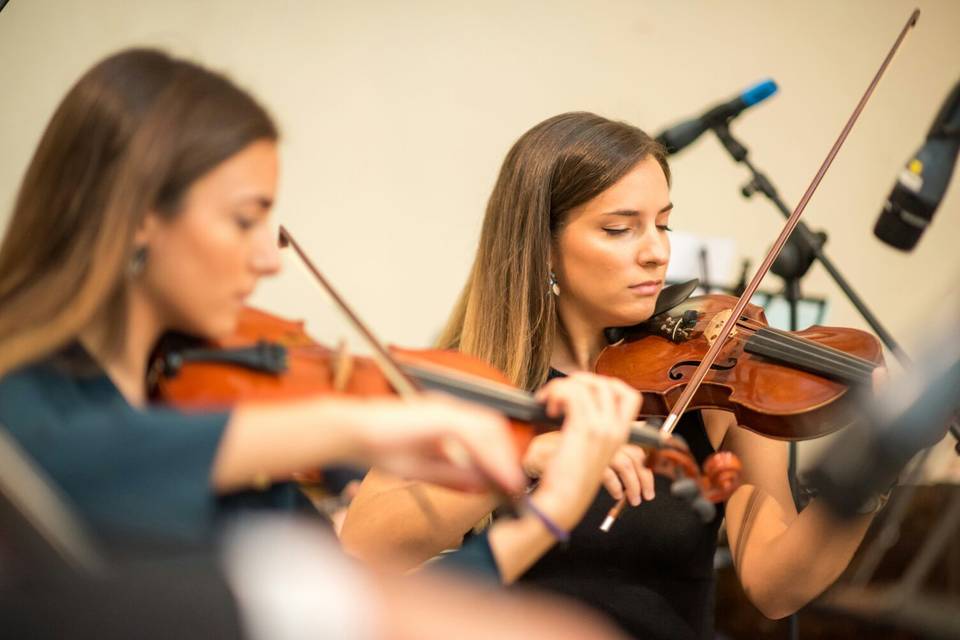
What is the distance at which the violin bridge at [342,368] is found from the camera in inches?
40.5

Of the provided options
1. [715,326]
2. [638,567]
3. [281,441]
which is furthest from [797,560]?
[281,441]

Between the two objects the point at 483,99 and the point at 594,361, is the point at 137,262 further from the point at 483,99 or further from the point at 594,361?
the point at 483,99

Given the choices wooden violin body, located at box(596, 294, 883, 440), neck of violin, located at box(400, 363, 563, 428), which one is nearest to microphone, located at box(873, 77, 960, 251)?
wooden violin body, located at box(596, 294, 883, 440)

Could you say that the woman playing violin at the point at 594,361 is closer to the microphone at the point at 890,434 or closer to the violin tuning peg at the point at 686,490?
the violin tuning peg at the point at 686,490

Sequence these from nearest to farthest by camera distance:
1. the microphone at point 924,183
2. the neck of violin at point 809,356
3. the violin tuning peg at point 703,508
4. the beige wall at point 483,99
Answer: the violin tuning peg at point 703,508
the neck of violin at point 809,356
the microphone at point 924,183
the beige wall at point 483,99

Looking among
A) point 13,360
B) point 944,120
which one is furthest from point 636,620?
point 944,120

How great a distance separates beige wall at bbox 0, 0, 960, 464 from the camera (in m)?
2.77

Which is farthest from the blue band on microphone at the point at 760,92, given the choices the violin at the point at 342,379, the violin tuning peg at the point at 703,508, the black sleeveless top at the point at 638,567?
the violin tuning peg at the point at 703,508

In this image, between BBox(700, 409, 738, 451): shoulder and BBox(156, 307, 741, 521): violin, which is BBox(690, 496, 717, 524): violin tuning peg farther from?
BBox(700, 409, 738, 451): shoulder

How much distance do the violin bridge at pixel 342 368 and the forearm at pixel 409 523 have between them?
32 centimetres

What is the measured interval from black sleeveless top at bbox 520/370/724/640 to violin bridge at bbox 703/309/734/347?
0.24 m

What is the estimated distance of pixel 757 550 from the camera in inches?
58.0

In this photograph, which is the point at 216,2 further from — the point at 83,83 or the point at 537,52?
the point at 83,83

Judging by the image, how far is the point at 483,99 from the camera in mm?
3072
